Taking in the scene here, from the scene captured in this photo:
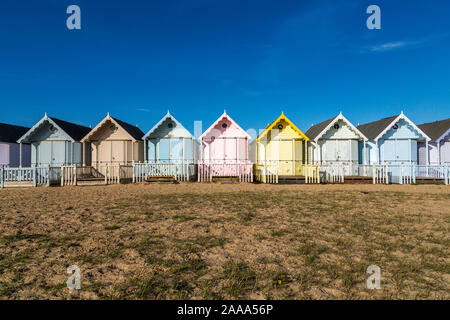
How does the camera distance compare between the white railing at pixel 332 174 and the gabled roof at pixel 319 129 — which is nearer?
the white railing at pixel 332 174

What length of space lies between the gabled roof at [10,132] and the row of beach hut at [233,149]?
18.2 ft

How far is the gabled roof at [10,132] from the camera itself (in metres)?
26.3

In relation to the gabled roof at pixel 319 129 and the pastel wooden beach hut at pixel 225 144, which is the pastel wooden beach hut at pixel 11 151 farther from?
the gabled roof at pixel 319 129

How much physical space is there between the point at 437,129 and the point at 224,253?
27487 millimetres

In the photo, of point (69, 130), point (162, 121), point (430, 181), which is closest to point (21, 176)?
point (69, 130)

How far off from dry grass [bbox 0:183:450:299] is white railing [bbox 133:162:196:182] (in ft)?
37.1

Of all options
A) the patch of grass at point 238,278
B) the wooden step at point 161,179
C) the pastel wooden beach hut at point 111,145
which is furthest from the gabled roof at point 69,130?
the patch of grass at point 238,278

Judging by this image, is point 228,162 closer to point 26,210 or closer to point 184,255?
point 26,210

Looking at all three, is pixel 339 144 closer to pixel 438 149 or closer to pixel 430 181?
pixel 430 181

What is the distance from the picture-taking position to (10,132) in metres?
28.2

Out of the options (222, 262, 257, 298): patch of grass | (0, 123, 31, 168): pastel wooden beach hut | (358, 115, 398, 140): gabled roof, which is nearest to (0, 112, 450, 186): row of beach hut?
(358, 115, 398, 140): gabled roof

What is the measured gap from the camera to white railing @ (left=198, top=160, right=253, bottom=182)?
19500mm

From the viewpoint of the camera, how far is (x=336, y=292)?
3.29 meters
